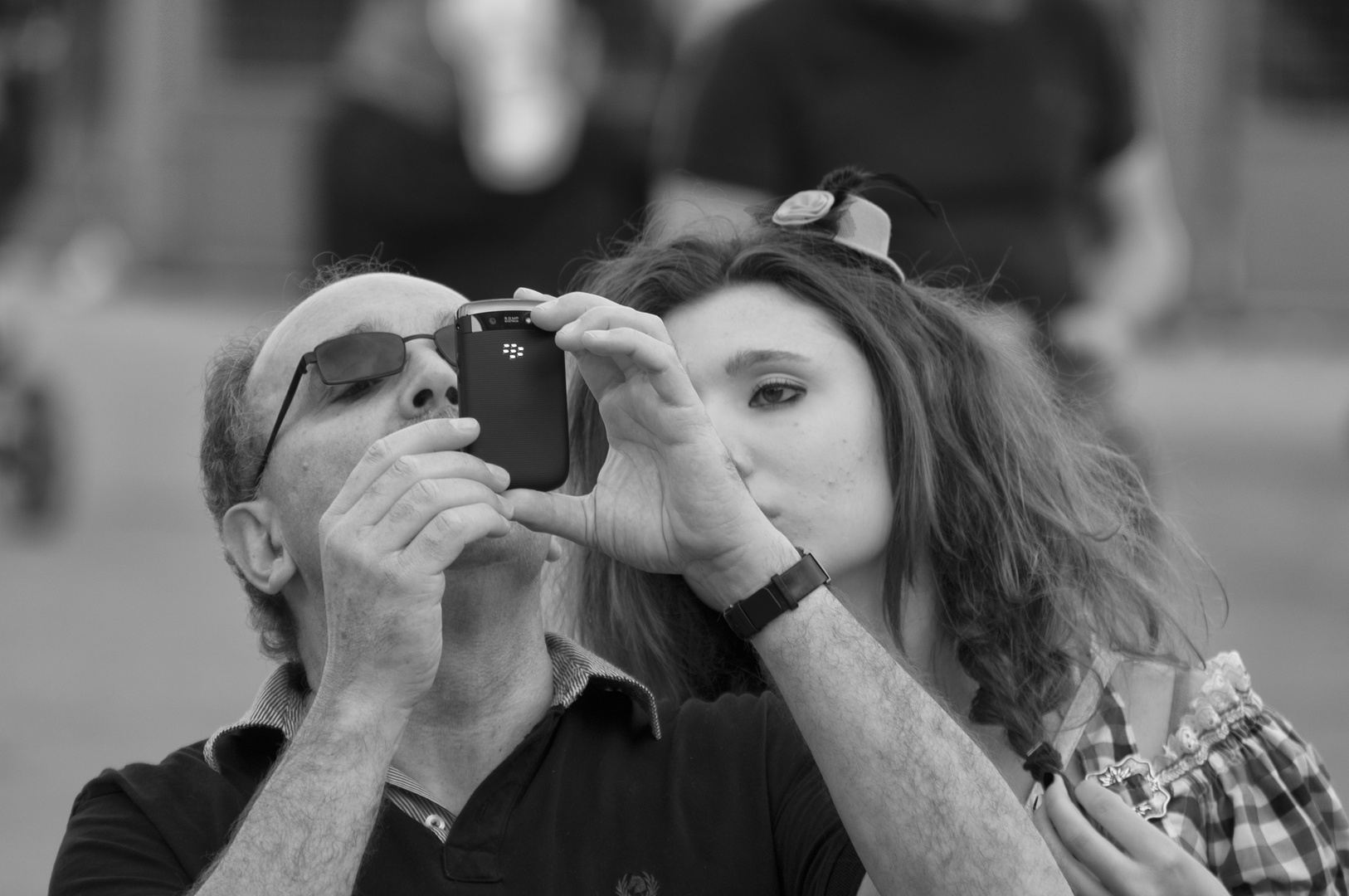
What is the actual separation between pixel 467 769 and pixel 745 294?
799 millimetres

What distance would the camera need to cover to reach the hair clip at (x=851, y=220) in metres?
2.78

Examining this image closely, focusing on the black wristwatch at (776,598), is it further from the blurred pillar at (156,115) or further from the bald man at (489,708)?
the blurred pillar at (156,115)

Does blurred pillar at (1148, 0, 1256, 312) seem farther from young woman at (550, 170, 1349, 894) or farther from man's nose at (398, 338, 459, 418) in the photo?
man's nose at (398, 338, 459, 418)

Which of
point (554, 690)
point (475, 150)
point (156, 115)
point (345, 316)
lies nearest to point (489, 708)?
point (554, 690)

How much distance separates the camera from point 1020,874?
207cm

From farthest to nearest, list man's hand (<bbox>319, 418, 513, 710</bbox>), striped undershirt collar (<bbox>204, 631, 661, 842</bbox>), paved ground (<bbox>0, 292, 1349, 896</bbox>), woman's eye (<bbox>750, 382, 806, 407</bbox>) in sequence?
paved ground (<bbox>0, 292, 1349, 896</bbox>) < woman's eye (<bbox>750, 382, 806, 407</bbox>) < striped undershirt collar (<bbox>204, 631, 661, 842</bbox>) < man's hand (<bbox>319, 418, 513, 710</bbox>)

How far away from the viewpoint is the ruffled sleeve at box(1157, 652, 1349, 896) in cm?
242

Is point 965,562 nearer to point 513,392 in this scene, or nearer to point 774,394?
point 774,394

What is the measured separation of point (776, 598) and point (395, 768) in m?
0.59

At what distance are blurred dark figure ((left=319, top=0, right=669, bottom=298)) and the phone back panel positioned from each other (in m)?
2.48

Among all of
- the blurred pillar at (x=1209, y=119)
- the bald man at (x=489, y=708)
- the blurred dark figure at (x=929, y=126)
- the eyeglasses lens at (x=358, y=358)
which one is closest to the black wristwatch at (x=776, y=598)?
the bald man at (x=489, y=708)

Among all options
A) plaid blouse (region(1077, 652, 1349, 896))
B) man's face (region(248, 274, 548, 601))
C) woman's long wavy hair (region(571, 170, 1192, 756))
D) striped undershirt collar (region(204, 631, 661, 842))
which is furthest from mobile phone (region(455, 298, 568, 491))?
plaid blouse (region(1077, 652, 1349, 896))

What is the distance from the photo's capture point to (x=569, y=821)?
2.33m

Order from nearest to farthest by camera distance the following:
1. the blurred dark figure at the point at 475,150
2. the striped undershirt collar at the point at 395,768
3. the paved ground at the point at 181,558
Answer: the striped undershirt collar at the point at 395,768 → the blurred dark figure at the point at 475,150 → the paved ground at the point at 181,558
